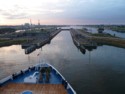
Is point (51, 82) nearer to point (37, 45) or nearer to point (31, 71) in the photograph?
point (31, 71)

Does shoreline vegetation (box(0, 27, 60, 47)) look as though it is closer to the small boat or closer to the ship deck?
the small boat

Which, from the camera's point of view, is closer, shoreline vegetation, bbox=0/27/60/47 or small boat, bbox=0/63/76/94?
small boat, bbox=0/63/76/94

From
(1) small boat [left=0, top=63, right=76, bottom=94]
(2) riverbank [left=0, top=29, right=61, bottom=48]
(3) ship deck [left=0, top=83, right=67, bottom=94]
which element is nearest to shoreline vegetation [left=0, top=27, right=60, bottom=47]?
(2) riverbank [left=0, top=29, right=61, bottom=48]

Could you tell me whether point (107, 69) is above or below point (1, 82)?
below

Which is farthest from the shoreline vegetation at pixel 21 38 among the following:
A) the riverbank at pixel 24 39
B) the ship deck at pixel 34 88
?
the ship deck at pixel 34 88

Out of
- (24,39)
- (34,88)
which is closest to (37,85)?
(34,88)

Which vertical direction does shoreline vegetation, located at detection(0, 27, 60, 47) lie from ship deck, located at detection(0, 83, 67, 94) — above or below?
below

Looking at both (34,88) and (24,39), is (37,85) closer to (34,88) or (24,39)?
(34,88)

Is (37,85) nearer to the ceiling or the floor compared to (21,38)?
nearer to the ceiling

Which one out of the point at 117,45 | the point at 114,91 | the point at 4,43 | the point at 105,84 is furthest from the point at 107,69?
the point at 4,43
